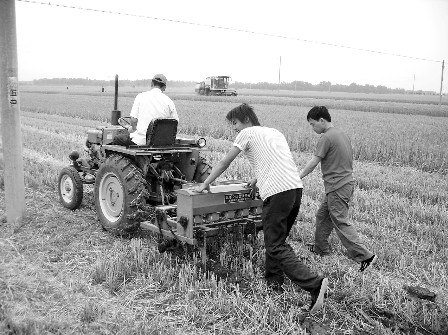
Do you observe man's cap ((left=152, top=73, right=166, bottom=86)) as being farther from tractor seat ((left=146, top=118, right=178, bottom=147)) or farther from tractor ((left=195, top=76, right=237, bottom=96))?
tractor ((left=195, top=76, right=237, bottom=96))

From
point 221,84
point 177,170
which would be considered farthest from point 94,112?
point 221,84

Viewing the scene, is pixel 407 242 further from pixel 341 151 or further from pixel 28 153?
pixel 28 153

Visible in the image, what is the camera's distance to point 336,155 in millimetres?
5188

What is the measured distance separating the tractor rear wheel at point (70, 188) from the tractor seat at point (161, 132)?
170 cm

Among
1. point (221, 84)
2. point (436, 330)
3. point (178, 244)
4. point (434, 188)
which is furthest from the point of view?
point (221, 84)

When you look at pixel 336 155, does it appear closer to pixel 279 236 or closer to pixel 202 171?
pixel 279 236

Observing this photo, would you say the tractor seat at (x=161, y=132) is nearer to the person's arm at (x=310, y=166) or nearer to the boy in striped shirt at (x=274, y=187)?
the boy in striped shirt at (x=274, y=187)

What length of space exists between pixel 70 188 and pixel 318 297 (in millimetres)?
4457

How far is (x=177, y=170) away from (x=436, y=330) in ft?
11.2

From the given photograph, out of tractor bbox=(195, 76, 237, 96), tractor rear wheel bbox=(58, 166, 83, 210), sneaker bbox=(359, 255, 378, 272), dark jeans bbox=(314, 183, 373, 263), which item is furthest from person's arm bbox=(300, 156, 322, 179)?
tractor bbox=(195, 76, 237, 96)

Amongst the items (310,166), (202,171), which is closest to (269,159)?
(310,166)

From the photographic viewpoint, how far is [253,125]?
14.7 feet

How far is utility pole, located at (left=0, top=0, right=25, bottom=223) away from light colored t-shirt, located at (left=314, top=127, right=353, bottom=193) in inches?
154

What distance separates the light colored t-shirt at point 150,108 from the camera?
5.82 metres
